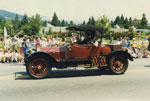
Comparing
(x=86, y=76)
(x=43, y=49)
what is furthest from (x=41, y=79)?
(x=86, y=76)

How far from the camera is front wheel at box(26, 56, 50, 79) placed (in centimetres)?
817

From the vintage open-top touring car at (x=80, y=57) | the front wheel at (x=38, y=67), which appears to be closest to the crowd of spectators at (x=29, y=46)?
the vintage open-top touring car at (x=80, y=57)

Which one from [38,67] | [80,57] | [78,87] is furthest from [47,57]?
[78,87]

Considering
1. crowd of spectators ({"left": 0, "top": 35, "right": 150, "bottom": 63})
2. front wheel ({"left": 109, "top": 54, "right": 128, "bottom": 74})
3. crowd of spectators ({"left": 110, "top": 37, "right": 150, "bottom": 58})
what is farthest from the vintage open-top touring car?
crowd of spectators ({"left": 110, "top": 37, "right": 150, "bottom": 58})

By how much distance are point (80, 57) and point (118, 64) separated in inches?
67.0

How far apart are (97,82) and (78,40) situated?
218 cm

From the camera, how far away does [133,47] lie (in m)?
17.0

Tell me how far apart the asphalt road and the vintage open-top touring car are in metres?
0.43

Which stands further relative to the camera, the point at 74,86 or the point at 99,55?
the point at 99,55

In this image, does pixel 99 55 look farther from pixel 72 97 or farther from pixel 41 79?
pixel 72 97

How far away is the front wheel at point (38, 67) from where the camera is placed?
8.17 meters

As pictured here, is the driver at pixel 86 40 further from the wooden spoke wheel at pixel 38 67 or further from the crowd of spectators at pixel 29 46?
the crowd of spectators at pixel 29 46

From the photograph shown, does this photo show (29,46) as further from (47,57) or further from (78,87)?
(78,87)

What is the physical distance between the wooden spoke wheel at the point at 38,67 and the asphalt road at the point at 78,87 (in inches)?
11.5
